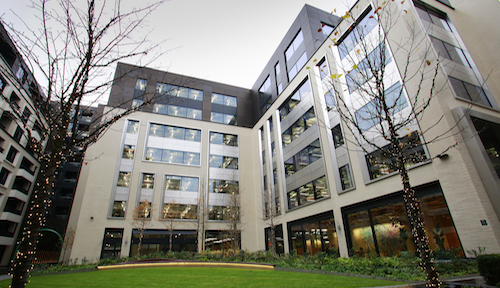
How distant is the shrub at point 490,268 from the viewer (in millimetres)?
6857

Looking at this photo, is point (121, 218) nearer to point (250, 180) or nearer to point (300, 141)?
point (250, 180)

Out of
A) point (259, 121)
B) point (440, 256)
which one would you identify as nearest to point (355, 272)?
point (440, 256)

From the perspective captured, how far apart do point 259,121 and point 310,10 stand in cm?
1462

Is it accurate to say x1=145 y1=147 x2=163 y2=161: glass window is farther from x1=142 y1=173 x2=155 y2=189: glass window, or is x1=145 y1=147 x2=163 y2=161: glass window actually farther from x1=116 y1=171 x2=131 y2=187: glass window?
x1=116 y1=171 x2=131 y2=187: glass window

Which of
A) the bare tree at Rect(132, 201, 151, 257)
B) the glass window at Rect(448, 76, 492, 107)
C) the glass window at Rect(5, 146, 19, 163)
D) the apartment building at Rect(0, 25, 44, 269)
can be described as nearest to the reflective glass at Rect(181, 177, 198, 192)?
the bare tree at Rect(132, 201, 151, 257)

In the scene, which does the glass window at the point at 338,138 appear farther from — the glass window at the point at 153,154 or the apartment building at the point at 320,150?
the glass window at the point at 153,154

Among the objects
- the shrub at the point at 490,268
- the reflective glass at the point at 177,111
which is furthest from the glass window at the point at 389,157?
the reflective glass at the point at 177,111

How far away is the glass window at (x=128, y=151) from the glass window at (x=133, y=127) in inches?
77.2

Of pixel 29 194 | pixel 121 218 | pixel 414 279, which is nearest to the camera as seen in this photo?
pixel 414 279

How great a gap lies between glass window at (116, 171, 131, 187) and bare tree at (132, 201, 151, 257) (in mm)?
2919

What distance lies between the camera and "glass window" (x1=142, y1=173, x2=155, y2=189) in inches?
1133

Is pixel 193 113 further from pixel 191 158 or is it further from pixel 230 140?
pixel 191 158

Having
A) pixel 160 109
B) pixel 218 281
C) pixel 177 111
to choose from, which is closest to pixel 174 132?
pixel 177 111

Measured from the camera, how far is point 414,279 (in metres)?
9.11
